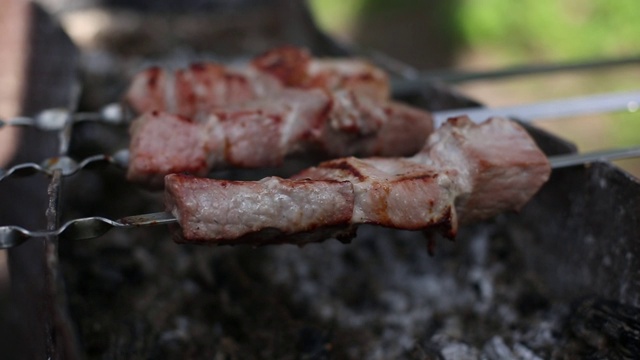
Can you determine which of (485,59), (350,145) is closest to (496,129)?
(350,145)

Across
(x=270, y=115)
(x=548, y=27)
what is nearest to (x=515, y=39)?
(x=548, y=27)

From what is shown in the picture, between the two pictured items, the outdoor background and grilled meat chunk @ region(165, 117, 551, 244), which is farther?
the outdoor background

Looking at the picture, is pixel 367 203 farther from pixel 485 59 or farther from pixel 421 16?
pixel 421 16

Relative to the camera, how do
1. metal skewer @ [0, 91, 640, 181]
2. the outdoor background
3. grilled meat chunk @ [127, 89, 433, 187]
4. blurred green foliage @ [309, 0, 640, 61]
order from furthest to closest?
blurred green foliage @ [309, 0, 640, 61]
the outdoor background
metal skewer @ [0, 91, 640, 181]
grilled meat chunk @ [127, 89, 433, 187]

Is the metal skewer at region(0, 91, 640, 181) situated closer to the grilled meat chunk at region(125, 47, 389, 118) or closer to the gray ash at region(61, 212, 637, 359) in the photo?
the grilled meat chunk at region(125, 47, 389, 118)

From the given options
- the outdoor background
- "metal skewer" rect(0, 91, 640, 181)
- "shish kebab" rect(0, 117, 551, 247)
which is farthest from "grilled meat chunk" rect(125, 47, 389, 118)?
the outdoor background

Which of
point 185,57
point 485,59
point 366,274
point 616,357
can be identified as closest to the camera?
point 616,357
